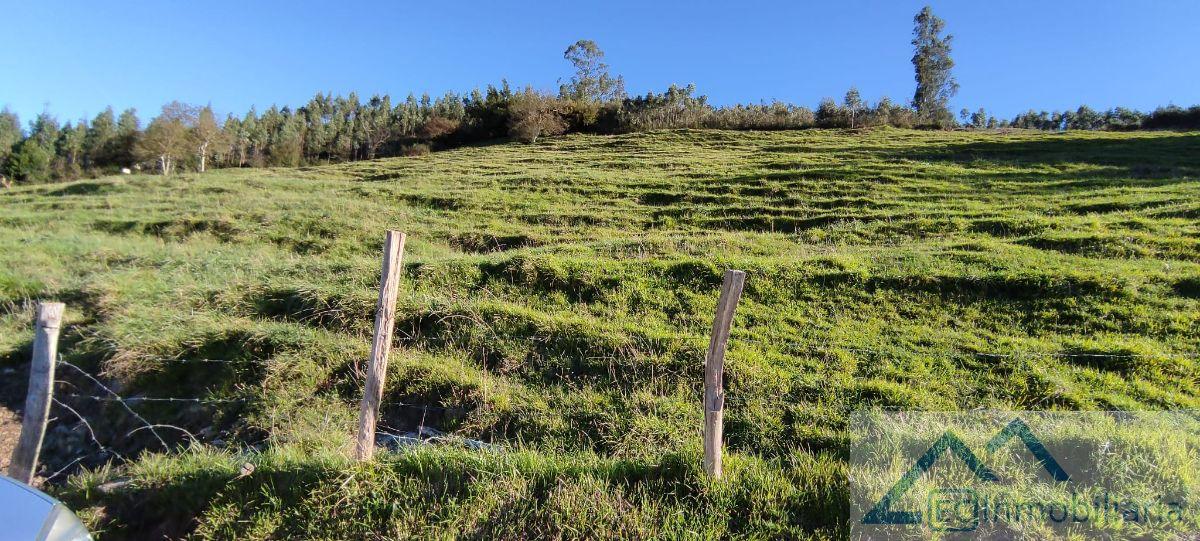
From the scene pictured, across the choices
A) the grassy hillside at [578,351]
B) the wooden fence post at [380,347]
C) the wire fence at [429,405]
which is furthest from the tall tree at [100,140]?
the wooden fence post at [380,347]

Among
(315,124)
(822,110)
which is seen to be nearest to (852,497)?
(822,110)

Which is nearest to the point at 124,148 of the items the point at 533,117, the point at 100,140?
the point at 100,140

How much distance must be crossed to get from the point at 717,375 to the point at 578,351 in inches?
114

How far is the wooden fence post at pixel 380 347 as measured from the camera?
12.8 feet

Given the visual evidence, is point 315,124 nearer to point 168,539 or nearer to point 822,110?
point 822,110

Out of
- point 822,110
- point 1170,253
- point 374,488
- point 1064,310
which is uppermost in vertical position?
point 822,110

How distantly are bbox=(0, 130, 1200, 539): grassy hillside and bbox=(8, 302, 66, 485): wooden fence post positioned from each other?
1.17 feet

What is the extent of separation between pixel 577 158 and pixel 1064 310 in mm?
27582

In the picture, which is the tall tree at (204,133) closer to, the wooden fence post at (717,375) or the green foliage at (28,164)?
the green foliage at (28,164)

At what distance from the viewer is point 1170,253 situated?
34.4 ft

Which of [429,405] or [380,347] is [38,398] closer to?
[380,347]

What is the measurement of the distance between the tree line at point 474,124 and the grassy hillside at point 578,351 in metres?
33.9

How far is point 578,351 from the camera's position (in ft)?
20.9

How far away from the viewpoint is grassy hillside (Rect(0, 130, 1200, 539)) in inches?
140
